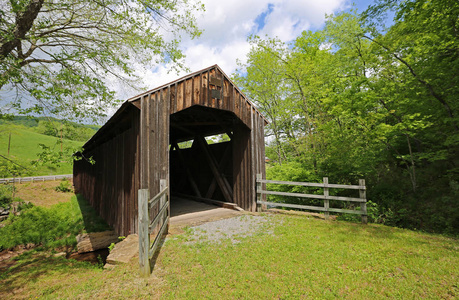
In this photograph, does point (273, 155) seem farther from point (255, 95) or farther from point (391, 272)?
point (391, 272)

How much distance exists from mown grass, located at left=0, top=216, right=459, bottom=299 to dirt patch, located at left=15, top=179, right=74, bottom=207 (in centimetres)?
1390

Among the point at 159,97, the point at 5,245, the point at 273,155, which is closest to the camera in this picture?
the point at 159,97

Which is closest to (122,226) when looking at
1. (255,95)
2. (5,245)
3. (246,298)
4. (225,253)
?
(225,253)

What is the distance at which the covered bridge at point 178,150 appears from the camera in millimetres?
5836

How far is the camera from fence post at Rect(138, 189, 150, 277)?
11.5 feet

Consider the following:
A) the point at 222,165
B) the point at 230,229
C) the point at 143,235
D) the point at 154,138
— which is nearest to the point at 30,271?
the point at 154,138

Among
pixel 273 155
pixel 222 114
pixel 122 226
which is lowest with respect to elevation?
pixel 122 226

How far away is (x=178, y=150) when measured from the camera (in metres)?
12.1

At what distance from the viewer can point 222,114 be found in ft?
30.0

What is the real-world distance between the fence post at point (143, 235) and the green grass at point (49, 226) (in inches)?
320

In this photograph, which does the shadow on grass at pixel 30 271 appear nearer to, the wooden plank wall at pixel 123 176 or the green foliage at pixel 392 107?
the wooden plank wall at pixel 123 176

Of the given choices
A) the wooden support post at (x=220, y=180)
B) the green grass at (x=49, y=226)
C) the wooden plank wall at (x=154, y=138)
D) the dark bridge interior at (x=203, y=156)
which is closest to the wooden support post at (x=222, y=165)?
the dark bridge interior at (x=203, y=156)

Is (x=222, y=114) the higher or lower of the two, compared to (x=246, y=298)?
higher

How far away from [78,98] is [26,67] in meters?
1.51
